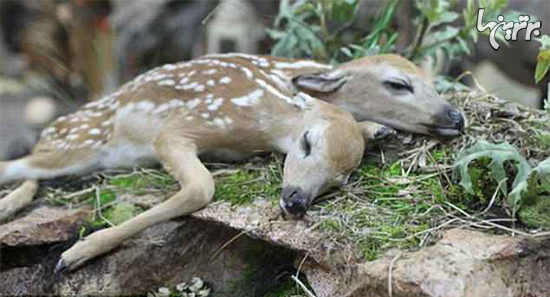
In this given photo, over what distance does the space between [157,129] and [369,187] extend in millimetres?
975

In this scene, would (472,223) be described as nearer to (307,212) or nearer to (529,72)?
(307,212)

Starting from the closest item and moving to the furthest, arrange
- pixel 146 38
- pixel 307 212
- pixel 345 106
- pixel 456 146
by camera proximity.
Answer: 1. pixel 307 212
2. pixel 456 146
3. pixel 345 106
4. pixel 146 38

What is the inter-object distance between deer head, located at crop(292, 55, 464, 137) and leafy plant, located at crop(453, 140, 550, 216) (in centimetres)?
46

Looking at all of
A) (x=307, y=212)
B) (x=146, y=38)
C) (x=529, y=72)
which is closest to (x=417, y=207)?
(x=307, y=212)

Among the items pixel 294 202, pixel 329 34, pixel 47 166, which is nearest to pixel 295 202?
pixel 294 202

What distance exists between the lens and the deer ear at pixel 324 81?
10.4 ft

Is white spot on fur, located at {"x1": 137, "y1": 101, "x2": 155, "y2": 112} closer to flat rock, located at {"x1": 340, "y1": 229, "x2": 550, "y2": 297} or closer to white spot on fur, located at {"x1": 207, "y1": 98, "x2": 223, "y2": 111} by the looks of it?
white spot on fur, located at {"x1": 207, "y1": 98, "x2": 223, "y2": 111}

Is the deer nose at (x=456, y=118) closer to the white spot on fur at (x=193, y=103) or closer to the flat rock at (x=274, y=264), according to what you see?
the flat rock at (x=274, y=264)

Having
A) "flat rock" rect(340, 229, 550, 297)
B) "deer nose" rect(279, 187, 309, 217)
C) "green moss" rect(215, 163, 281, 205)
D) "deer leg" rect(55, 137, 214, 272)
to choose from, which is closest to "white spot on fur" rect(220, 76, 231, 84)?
"green moss" rect(215, 163, 281, 205)

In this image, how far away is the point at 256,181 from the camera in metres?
2.95

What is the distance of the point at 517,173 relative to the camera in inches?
95.3

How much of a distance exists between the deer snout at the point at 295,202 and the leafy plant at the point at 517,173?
20.3 inches

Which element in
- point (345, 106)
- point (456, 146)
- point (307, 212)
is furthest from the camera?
point (345, 106)

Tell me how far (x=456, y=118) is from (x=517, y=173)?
524mm
